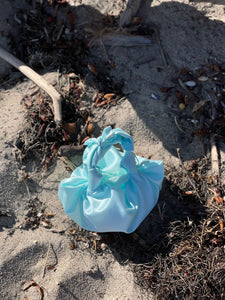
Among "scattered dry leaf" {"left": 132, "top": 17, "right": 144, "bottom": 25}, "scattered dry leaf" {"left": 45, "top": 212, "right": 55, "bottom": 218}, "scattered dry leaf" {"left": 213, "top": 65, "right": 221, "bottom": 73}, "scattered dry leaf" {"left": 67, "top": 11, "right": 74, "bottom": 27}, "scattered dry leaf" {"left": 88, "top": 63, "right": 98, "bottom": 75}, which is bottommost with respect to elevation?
"scattered dry leaf" {"left": 45, "top": 212, "right": 55, "bottom": 218}

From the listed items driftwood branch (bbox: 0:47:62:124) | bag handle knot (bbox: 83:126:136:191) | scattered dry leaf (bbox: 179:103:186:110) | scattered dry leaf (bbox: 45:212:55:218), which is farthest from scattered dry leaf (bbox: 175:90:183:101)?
scattered dry leaf (bbox: 45:212:55:218)

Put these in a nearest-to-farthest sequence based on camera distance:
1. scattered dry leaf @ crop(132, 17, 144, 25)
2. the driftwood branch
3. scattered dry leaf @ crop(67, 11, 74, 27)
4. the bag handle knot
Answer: the bag handle knot
the driftwood branch
scattered dry leaf @ crop(132, 17, 144, 25)
scattered dry leaf @ crop(67, 11, 74, 27)

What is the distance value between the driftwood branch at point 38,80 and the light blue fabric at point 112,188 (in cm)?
47

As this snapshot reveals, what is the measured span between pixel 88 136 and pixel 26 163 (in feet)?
1.53

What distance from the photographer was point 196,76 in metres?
2.31

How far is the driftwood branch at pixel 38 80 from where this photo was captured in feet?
7.39

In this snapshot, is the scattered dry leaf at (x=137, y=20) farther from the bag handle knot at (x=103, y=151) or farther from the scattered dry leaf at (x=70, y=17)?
the bag handle knot at (x=103, y=151)

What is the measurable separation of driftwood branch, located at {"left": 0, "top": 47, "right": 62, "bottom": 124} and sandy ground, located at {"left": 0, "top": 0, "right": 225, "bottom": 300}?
92 mm

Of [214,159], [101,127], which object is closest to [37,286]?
[101,127]

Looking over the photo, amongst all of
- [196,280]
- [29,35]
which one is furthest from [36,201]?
[29,35]

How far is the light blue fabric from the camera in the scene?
1815 mm

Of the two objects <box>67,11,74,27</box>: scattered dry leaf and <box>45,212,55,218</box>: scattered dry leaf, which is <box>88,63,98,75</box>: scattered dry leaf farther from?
<box>45,212,55,218</box>: scattered dry leaf

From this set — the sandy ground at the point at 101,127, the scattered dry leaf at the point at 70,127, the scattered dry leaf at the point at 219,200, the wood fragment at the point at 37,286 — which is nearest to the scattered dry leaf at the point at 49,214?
the sandy ground at the point at 101,127

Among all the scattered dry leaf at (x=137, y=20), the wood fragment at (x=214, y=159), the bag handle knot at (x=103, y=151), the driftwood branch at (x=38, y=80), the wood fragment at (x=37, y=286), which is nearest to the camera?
the bag handle knot at (x=103, y=151)
